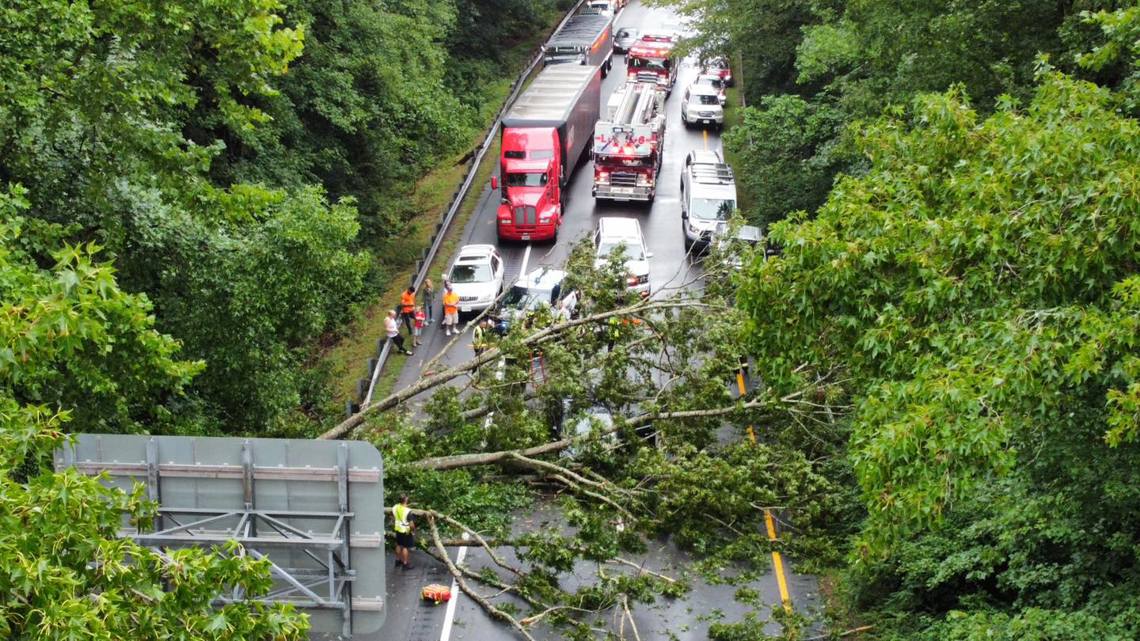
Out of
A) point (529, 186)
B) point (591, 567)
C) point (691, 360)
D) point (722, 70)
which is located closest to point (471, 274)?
point (529, 186)

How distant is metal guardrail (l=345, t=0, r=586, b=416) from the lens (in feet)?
92.1

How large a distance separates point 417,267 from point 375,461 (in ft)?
79.3

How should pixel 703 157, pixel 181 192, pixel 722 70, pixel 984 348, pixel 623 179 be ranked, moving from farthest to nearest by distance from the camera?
pixel 722 70
pixel 703 157
pixel 623 179
pixel 181 192
pixel 984 348

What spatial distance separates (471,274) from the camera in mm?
32812

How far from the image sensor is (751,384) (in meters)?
28.6

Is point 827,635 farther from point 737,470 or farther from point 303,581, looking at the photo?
point 303,581

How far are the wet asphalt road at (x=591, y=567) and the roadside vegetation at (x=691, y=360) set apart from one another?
1.39 ft

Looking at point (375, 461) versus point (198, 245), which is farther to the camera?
point (198, 245)

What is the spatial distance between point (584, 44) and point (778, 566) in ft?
126

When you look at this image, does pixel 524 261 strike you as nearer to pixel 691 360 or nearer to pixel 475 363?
pixel 691 360

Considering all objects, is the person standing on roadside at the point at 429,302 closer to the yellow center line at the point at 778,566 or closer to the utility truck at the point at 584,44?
the yellow center line at the point at 778,566

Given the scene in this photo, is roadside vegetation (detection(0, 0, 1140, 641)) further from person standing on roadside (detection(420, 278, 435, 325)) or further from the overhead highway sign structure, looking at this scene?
person standing on roadside (detection(420, 278, 435, 325))

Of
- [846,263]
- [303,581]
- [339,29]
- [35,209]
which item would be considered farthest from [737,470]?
[339,29]

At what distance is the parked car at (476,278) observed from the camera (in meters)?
32.0
